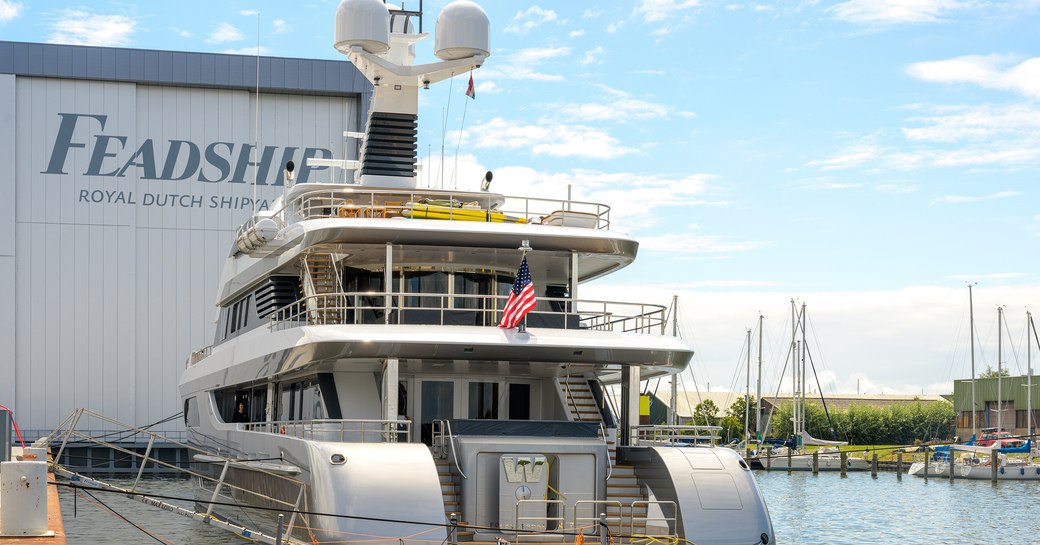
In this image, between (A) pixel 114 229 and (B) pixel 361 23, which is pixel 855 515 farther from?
(A) pixel 114 229

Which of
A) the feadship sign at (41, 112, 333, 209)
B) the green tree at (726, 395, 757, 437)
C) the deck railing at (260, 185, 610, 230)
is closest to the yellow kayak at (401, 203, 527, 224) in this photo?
the deck railing at (260, 185, 610, 230)

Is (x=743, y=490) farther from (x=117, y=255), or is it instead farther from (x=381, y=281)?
(x=117, y=255)

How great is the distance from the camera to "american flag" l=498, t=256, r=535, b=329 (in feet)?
52.6

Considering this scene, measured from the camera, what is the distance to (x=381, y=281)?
1894 cm

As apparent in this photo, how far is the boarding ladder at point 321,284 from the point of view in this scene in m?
18.1

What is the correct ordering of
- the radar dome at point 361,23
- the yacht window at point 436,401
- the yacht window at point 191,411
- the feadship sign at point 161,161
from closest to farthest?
the yacht window at point 436,401 < the radar dome at point 361,23 < the yacht window at point 191,411 < the feadship sign at point 161,161

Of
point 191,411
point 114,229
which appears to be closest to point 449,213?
point 191,411

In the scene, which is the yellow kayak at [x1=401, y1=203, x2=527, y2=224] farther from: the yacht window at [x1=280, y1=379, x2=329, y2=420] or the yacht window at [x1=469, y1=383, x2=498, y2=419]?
the yacht window at [x1=280, y1=379, x2=329, y2=420]

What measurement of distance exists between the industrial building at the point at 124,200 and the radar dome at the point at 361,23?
17762 mm

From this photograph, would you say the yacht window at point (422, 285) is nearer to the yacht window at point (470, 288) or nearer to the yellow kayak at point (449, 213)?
the yacht window at point (470, 288)

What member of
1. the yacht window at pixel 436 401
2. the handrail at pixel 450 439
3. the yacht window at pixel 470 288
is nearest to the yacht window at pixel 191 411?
Result: the yacht window at pixel 470 288

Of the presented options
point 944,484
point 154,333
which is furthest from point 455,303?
point 944,484

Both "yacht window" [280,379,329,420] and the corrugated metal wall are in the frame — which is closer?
"yacht window" [280,379,329,420]

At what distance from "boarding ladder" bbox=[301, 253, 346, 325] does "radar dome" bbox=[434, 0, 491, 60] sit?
5058 mm
